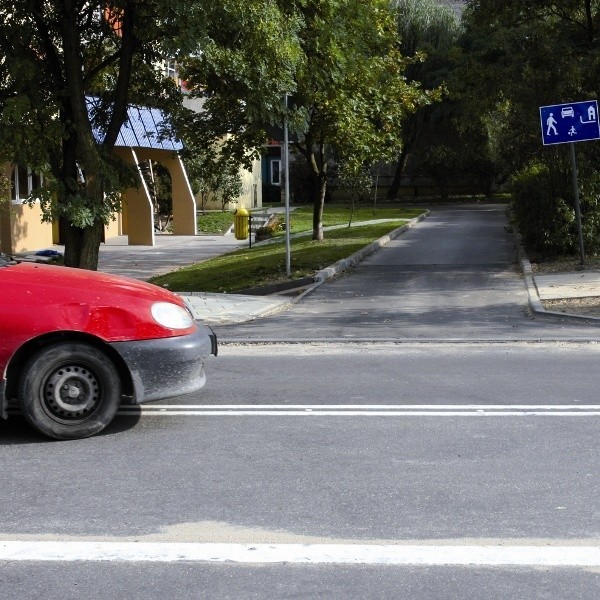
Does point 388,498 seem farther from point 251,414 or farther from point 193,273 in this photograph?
point 193,273

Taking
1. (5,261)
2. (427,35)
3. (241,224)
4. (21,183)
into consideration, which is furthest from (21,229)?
(427,35)

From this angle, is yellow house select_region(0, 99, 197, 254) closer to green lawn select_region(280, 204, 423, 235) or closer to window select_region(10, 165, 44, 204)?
window select_region(10, 165, 44, 204)

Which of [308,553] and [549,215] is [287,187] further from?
[308,553]

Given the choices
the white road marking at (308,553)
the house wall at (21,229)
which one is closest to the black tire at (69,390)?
the white road marking at (308,553)

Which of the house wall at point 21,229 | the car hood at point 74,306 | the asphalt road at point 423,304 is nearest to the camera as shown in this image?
the car hood at point 74,306

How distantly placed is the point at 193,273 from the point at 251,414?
48.3 ft

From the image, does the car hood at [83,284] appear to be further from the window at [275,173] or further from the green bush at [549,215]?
the window at [275,173]

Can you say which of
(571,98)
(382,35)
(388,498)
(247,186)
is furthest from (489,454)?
(247,186)

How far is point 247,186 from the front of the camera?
5150cm

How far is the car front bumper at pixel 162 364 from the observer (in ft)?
22.9

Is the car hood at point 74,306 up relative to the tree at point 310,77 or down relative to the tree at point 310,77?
down

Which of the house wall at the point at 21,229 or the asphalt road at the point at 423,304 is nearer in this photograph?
the asphalt road at the point at 423,304

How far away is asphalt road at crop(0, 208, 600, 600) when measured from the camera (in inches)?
177

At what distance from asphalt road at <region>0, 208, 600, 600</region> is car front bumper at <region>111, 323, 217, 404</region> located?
1.01 feet
